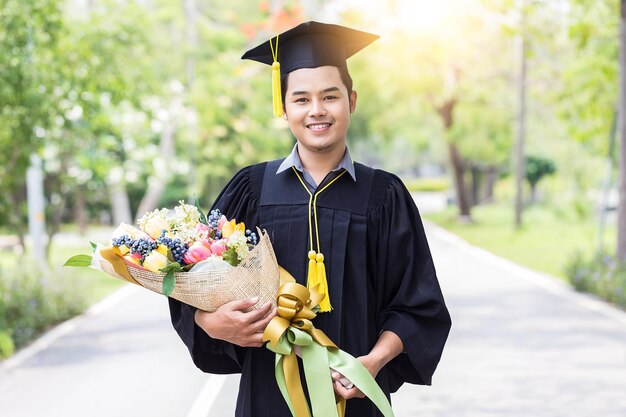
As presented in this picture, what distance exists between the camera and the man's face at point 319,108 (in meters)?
3.30

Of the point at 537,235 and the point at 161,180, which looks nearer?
the point at 161,180

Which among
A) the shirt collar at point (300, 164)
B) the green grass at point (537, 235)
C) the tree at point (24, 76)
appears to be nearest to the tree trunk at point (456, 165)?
the green grass at point (537, 235)

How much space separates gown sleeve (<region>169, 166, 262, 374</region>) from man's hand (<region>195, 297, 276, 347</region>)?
143mm

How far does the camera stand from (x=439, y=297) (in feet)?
10.9

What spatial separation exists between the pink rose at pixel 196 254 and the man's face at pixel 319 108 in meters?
0.51

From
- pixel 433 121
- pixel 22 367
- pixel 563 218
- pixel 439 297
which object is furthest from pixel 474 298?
pixel 433 121

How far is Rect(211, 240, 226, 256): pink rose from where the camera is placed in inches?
120

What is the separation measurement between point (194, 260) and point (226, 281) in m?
0.11

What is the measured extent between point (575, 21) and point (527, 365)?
7.50m

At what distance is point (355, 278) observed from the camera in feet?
10.8

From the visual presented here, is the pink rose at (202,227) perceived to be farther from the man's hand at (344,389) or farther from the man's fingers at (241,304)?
the man's hand at (344,389)

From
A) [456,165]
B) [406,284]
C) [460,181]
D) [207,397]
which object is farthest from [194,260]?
[456,165]

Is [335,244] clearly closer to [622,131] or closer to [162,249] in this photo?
[162,249]

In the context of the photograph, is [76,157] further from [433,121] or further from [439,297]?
[433,121]
